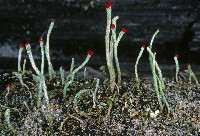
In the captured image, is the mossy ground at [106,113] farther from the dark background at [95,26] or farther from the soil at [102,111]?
the dark background at [95,26]

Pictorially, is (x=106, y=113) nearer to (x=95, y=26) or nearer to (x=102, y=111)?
(x=102, y=111)

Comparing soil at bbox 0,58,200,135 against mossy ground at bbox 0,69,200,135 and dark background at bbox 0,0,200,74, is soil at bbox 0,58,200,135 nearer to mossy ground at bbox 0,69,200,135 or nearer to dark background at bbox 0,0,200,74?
mossy ground at bbox 0,69,200,135

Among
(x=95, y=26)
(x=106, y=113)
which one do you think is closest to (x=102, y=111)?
(x=106, y=113)

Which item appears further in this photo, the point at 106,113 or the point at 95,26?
Result: the point at 95,26

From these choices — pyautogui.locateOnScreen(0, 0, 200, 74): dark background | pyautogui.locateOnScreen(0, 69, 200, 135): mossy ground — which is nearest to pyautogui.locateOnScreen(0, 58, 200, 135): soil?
pyautogui.locateOnScreen(0, 69, 200, 135): mossy ground

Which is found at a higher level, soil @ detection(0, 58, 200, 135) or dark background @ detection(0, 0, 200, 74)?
dark background @ detection(0, 0, 200, 74)

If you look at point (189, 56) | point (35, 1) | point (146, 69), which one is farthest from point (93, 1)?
point (189, 56)

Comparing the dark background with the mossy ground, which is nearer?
the mossy ground
